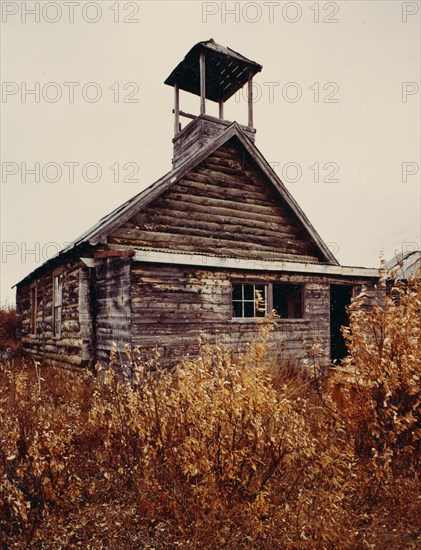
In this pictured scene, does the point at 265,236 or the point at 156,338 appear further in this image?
the point at 265,236

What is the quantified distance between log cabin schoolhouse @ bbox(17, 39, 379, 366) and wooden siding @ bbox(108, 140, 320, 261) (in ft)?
0.10

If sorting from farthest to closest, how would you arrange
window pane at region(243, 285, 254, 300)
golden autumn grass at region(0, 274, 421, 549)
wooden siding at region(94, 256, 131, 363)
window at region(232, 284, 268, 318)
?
window pane at region(243, 285, 254, 300) < window at region(232, 284, 268, 318) < wooden siding at region(94, 256, 131, 363) < golden autumn grass at region(0, 274, 421, 549)

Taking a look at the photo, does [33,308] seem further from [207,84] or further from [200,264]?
[207,84]

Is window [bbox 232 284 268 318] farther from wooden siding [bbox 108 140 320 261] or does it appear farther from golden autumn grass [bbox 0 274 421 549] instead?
golden autumn grass [bbox 0 274 421 549]

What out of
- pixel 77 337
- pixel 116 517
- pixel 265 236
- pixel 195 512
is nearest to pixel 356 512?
pixel 195 512

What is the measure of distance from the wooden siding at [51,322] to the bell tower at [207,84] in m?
5.04

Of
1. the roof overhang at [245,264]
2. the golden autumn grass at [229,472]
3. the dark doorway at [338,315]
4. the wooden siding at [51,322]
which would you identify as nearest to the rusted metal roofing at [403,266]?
the golden autumn grass at [229,472]

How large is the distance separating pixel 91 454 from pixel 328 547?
2934 mm

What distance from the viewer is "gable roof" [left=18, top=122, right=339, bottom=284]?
9.42m

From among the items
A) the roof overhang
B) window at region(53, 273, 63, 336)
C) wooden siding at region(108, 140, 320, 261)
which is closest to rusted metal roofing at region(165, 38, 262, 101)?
wooden siding at region(108, 140, 320, 261)

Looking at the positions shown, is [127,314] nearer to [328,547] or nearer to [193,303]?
[193,303]

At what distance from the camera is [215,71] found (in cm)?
1320

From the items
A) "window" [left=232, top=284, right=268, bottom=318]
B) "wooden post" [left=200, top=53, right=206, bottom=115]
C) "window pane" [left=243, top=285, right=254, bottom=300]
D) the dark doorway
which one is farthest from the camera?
the dark doorway

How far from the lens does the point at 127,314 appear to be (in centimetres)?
818
